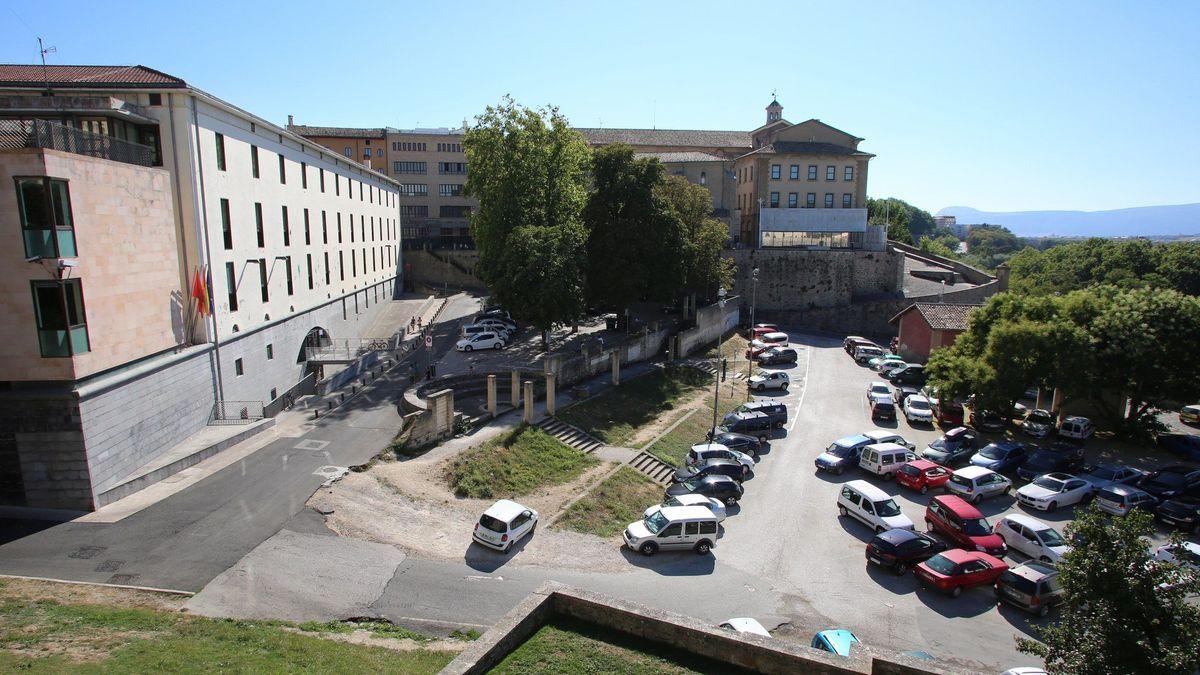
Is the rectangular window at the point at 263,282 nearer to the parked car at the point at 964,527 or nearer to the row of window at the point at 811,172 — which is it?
the parked car at the point at 964,527

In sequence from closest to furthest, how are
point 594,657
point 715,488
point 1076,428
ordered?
point 594,657 < point 715,488 < point 1076,428

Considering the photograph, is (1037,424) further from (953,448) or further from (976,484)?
(976,484)

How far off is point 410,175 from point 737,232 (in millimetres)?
37989

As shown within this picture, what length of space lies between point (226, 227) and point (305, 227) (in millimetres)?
9535

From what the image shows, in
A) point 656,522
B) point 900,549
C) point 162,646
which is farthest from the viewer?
point 656,522

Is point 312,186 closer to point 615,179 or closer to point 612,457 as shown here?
point 615,179

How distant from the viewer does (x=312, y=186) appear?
38000 millimetres

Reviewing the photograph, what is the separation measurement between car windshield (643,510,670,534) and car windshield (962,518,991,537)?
400 inches

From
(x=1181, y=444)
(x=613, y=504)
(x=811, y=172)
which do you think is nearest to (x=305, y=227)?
(x=613, y=504)

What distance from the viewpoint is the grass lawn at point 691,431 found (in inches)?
1150

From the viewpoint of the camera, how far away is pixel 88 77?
77.8 feet

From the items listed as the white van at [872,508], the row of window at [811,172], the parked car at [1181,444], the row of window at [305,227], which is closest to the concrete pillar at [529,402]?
the white van at [872,508]

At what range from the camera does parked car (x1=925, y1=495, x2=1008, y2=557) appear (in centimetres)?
2088

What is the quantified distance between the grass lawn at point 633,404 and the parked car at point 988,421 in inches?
571
